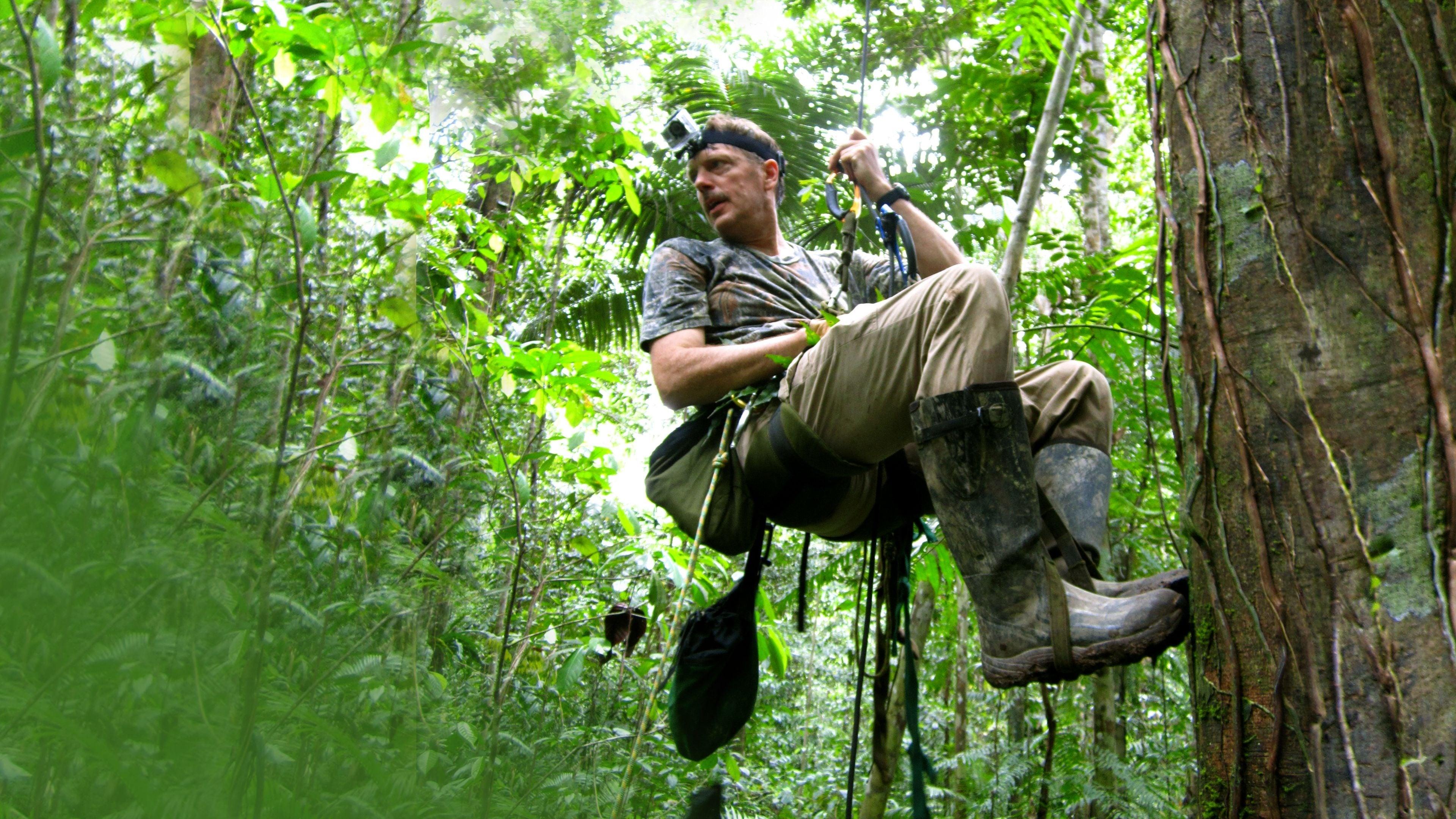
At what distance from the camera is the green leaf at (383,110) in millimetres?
2340

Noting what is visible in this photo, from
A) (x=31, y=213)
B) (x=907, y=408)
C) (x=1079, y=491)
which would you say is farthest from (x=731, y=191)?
(x=31, y=213)

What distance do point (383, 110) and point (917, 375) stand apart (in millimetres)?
1450

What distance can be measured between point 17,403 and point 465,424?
2.79m

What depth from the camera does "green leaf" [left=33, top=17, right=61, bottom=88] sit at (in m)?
1.37

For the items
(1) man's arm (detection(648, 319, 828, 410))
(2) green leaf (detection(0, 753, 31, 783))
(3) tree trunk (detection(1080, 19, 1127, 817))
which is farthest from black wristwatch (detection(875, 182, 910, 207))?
(2) green leaf (detection(0, 753, 31, 783))

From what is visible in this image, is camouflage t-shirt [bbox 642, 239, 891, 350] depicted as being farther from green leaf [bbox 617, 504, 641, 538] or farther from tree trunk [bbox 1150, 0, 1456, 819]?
tree trunk [bbox 1150, 0, 1456, 819]

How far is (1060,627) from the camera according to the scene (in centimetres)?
186

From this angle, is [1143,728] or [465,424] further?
[1143,728]

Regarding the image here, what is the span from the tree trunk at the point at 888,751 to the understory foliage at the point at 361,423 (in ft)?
1.60

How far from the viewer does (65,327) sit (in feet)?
4.24

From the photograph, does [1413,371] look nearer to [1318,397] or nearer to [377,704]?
[1318,397]

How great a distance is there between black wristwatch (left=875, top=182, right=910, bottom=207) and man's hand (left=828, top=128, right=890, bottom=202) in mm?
12

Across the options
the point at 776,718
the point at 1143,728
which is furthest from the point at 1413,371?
the point at 776,718

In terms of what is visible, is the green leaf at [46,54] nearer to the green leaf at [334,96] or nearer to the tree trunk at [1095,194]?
the green leaf at [334,96]
